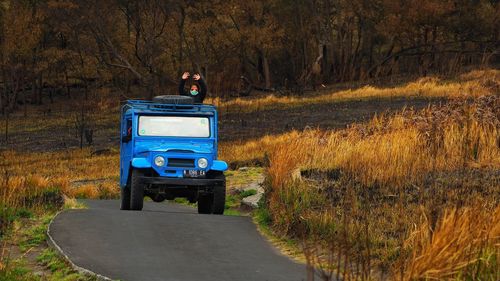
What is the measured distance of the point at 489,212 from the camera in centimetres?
932

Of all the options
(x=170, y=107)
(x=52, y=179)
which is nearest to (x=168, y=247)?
(x=170, y=107)

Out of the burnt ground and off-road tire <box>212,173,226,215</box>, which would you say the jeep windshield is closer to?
off-road tire <box>212,173,226,215</box>

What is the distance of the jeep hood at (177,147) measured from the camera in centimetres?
1576

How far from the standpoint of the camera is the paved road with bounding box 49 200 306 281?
31.0 ft

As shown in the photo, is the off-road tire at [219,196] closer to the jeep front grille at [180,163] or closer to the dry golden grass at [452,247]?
the jeep front grille at [180,163]

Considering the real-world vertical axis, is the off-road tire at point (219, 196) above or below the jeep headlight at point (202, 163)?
below

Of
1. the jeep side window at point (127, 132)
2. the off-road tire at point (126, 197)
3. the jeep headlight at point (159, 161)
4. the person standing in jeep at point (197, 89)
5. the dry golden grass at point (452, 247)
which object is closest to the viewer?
the dry golden grass at point (452, 247)

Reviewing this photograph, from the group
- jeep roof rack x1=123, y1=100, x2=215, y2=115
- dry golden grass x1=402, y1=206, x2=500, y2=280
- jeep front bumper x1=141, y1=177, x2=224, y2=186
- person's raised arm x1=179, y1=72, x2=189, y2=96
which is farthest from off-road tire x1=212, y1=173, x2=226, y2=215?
dry golden grass x1=402, y1=206, x2=500, y2=280

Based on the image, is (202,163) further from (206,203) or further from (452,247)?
(452,247)

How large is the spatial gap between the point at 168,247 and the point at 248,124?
31.7m

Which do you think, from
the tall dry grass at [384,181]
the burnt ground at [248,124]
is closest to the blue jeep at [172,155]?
the tall dry grass at [384,181]

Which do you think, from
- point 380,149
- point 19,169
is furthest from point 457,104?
point 19,169

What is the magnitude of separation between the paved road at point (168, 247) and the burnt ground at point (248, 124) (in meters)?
20.9

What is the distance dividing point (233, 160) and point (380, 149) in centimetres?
1297
